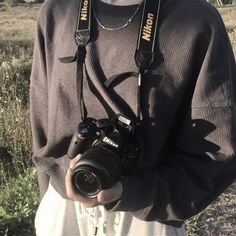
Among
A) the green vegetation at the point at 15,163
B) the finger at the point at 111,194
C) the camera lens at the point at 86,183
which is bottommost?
the green vegetation at the point at 15,163

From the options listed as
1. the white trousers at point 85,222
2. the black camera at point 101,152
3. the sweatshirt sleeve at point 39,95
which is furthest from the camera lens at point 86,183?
the sweatshirt sleeve at point 39,95

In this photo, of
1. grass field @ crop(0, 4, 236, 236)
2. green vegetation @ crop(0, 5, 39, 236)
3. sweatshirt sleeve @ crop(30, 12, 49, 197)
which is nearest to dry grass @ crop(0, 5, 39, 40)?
green vegetation @ crop(0, 5, 39, 236)

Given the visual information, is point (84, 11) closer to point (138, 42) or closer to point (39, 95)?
point (138, 42)

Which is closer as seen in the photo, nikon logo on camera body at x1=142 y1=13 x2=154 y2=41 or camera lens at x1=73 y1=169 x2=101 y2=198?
camera lens at x1=73 y1=169 x2=101 y2=198

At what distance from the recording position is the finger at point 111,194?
1478mm

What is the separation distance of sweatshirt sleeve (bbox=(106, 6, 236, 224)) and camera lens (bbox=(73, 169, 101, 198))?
12cm

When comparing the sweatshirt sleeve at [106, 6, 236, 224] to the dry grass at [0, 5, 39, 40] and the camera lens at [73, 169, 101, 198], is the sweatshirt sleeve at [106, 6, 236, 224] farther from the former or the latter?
the dry grass at [0, 5, 39, 40]

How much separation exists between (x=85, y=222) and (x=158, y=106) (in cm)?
49

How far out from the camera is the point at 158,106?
161 cm

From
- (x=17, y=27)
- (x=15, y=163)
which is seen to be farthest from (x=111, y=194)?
(x=17, y=27)

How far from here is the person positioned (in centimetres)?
157

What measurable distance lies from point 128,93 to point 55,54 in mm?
315

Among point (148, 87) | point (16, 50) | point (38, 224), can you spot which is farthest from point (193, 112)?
point (16, 50)

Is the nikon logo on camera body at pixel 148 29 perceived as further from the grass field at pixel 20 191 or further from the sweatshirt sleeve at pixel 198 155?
the grass field at pixel 20 191
